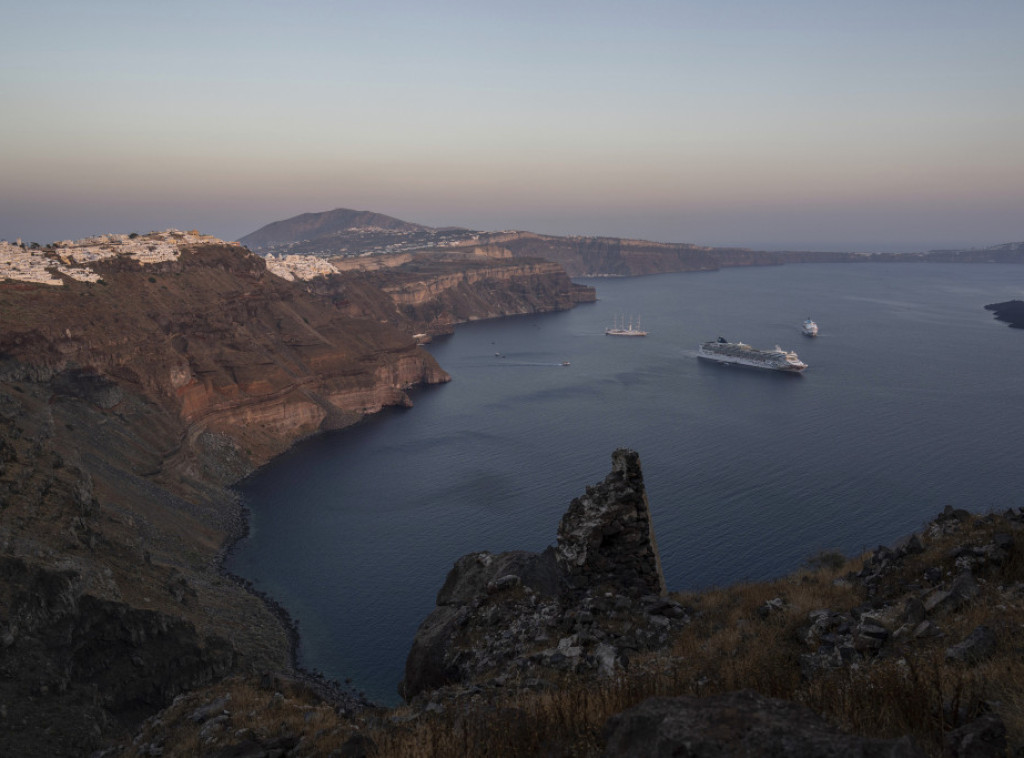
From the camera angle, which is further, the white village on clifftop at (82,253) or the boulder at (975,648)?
the white village on clifftop at (82,253)

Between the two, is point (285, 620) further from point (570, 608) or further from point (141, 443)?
point (570, 608)

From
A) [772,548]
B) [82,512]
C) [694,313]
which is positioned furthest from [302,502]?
[694,313]

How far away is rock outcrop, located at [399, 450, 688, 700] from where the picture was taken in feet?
42.2

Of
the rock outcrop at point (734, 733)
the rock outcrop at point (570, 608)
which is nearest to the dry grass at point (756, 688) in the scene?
the rock outcrop at point (734, 733)

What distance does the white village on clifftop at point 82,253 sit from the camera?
239ft

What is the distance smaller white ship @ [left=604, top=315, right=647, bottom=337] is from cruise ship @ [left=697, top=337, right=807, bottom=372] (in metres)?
25.4

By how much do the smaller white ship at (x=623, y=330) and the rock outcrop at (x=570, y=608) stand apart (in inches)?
5574

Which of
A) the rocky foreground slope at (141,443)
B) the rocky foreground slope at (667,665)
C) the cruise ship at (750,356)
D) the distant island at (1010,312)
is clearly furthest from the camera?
the distant island at (1010,312)

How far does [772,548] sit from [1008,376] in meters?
78.9

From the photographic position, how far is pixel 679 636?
12.7m

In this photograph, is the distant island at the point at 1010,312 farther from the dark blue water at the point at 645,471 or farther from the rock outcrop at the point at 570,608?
the rock outcrop at the point at 570,608

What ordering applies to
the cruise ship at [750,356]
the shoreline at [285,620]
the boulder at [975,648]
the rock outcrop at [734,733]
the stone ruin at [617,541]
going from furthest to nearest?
the cruise ship at [750,356]
the shoreline at [285,620]
the stone ruin at [617,541]
the boulder at [975,648]
the rock outcrop at [734,733]

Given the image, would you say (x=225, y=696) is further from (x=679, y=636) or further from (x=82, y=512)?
(x=82, y=512)

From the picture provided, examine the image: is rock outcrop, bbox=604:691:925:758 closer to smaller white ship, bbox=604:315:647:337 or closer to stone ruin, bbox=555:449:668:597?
stone ruin, bbox=555:449:668:597
